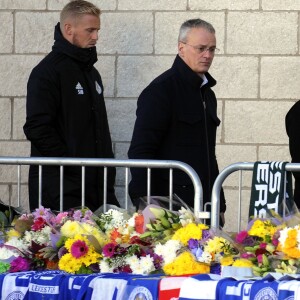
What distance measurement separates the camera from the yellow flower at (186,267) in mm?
5367

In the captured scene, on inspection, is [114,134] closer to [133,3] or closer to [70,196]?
[133,3]

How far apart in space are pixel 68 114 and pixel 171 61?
1.50 metres

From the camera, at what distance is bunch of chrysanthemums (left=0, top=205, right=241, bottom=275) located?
17.8 feet

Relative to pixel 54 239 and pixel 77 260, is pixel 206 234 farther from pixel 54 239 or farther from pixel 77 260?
pixel 54 239

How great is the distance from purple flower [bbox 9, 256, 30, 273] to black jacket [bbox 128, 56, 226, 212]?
4.05 feet

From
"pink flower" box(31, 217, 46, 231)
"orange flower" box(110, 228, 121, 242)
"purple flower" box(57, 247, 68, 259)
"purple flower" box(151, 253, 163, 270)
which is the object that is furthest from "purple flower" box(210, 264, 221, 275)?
"pink flower" box(31, 217, 46, 231)

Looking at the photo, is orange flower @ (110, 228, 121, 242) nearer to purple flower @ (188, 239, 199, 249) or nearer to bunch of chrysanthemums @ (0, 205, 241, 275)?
bunch of chrysanthemums @ (0, 205, 241, 275)

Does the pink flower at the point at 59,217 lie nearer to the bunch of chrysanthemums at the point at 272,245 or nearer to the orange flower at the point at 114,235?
the orange flower at the point at 114,235

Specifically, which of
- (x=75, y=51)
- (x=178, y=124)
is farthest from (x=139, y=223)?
(x=75, y=51)

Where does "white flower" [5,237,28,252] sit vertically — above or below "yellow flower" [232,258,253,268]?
below

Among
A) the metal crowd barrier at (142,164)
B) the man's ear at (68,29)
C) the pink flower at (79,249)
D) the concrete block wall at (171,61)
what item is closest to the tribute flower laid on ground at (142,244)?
the pink flower at (79,249)

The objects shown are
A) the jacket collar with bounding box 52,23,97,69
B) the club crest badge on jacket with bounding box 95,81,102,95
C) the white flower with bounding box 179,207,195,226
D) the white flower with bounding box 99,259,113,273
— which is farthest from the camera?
the club crest badge on jacket with bounding box 95,81,102,95

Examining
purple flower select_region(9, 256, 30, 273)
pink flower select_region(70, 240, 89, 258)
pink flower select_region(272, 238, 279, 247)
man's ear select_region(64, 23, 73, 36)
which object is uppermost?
man's ear select_region(64, 23, 73, 36)

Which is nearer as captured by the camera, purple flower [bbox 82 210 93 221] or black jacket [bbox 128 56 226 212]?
purple flower [bbox 82 210 93 221]
